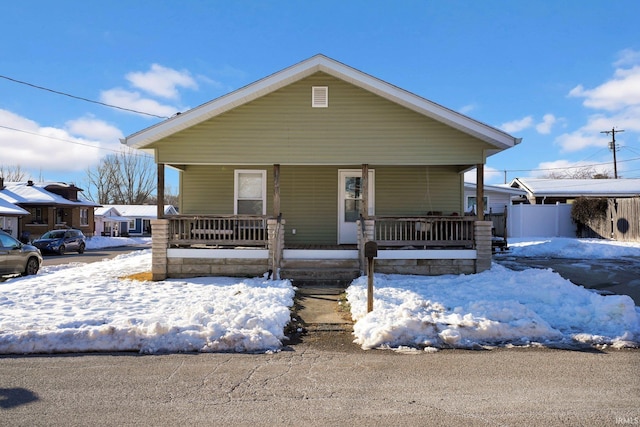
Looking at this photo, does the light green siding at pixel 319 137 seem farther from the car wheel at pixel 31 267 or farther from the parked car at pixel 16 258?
the car wheel at pixel 31 267

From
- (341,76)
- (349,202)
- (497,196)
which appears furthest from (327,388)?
(497,196)

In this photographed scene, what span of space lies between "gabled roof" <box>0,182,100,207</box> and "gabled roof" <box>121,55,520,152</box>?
28.9 metres

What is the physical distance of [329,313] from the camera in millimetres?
7805

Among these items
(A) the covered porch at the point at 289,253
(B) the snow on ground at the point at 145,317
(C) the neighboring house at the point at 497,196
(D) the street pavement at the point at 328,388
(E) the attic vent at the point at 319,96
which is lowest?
(D) the street pavement at the point at 328,388

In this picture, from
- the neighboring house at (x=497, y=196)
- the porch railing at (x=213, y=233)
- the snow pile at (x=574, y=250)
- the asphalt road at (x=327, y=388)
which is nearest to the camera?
the asphalt road at (x=327, y=388)

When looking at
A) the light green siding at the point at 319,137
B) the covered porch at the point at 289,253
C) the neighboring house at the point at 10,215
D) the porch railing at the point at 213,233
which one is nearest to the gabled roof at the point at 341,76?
the light green siding at the point at 319,137

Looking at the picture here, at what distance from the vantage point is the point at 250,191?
1386cm

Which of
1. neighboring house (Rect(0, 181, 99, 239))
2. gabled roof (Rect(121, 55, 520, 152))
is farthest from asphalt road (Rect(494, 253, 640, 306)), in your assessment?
neighboring house (Rect(0, 181, 99, 239))

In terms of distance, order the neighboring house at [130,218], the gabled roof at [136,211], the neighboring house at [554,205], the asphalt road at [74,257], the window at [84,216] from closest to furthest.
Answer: the asphalt road at [74,257] → the neighboring house at [554,205] → the window at [84,216] → the neighboring house at [130,218] → the gabled roof at [136,211]

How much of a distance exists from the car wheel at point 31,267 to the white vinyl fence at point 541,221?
79.1 ft

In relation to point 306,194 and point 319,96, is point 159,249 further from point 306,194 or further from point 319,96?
point 319,96

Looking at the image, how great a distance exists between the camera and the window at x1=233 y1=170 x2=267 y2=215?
13781 mm

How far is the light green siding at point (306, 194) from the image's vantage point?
13914 mm

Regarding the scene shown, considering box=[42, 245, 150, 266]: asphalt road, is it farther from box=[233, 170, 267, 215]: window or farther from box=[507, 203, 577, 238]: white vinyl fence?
box=[507, 203, 577, 238]: white vinyl fence
